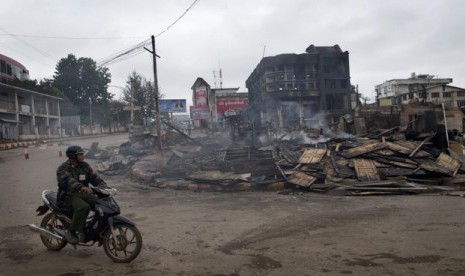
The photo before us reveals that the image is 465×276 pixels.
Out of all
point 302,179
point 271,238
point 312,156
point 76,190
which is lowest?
point 271,238

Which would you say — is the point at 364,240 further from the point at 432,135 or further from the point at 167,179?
the point at 432,135

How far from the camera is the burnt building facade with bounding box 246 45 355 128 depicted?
41.2 metres

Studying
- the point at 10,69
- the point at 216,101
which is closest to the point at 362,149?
the point at 216,101

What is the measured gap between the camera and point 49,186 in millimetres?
12914

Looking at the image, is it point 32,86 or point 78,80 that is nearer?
point 32,86

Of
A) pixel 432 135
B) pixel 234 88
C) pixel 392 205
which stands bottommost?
pixel 392 205

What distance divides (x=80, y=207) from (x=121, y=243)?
79 centimetres

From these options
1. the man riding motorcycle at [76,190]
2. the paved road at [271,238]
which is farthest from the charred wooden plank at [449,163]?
the man riding motorcycle at [76,190]

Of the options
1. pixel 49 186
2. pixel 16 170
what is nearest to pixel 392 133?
pixel 49 186

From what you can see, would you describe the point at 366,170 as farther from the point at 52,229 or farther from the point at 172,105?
the point at 172,105

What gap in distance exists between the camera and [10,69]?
2057 inches

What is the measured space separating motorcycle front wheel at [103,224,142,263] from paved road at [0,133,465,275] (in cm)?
12

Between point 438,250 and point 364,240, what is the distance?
3.41 feet

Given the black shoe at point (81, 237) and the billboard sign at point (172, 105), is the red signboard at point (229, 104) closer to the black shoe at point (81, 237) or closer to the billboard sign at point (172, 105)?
the billboard sign at point (172, 105)
